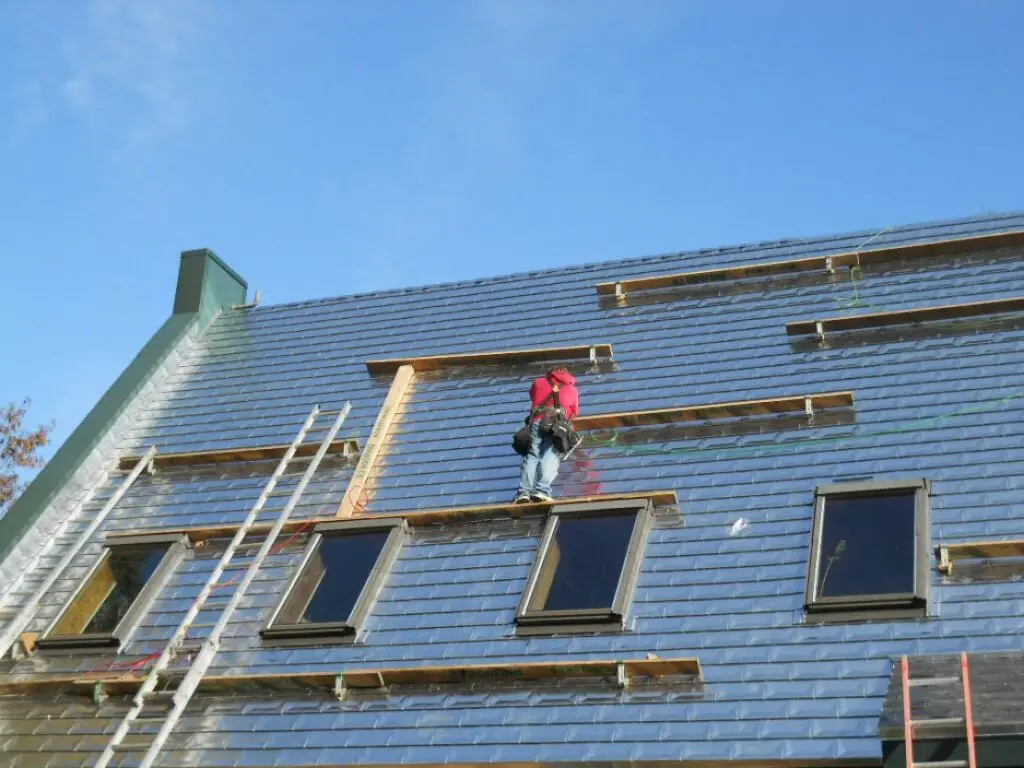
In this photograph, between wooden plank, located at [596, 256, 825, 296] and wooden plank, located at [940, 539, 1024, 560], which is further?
wooden plank, located at [596, 256, 825, 296]

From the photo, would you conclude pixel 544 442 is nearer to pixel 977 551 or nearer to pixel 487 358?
pixel 487 358

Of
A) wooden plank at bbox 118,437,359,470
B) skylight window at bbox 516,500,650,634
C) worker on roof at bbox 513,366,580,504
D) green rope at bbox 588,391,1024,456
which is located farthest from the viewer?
wooden plank at bbox 118,437,359,470

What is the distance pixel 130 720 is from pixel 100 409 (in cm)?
519

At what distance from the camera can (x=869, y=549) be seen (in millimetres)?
9836

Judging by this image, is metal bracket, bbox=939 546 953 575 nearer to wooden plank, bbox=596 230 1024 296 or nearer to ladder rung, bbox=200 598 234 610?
wooden plank, bbox=596 230 1024 296

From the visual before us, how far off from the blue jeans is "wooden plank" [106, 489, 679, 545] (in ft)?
0.59

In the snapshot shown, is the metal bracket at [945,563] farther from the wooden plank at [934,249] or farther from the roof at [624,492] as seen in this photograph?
the wooden plank at [934,249]

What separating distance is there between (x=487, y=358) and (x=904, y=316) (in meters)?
3.98

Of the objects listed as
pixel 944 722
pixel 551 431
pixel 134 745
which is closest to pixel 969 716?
pixel 944 722

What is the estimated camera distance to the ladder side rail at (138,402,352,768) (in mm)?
9555

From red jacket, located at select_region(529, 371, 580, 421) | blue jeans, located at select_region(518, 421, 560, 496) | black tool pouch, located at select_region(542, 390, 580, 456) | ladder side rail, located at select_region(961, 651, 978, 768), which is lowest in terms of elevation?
ladder side rail, located at select_region(961, 651, 978, 768)

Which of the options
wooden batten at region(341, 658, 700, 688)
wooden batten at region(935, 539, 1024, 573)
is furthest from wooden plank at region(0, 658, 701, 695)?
wooden batten at region(935, 539, 1024, 573)

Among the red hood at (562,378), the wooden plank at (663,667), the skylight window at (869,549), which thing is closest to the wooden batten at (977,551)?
the skylight window at (869,549)

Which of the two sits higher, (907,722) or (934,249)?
(934,249)
